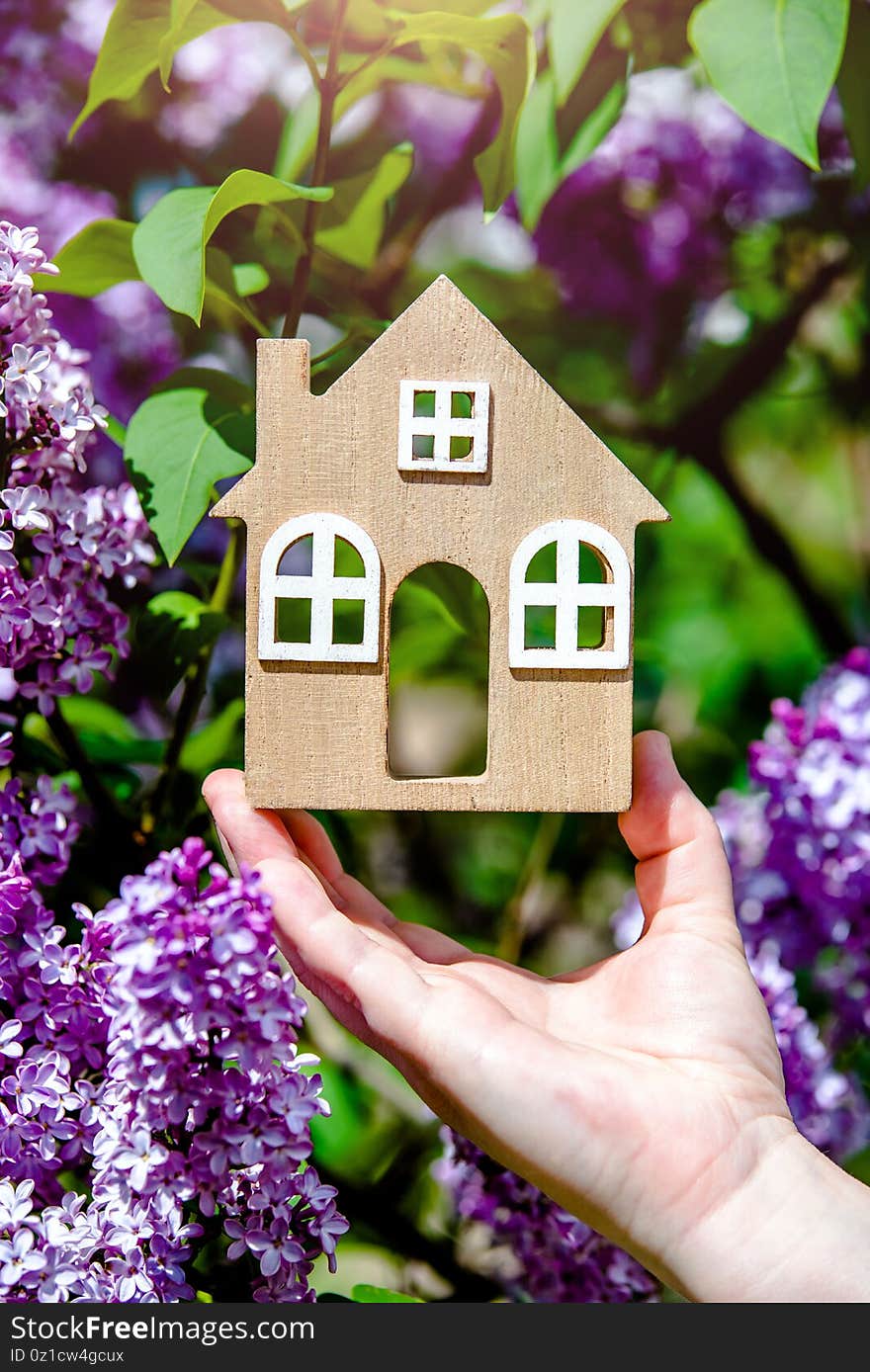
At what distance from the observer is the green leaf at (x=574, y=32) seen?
2.89 ft

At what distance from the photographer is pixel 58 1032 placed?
81 centimetres

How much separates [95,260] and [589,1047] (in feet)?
2.55

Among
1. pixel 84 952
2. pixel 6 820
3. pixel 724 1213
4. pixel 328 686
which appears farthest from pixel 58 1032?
pixel 724 1213

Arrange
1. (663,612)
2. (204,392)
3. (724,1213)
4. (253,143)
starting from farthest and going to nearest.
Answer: (663,612) < (253,143) < (204,392) < (724,1213)

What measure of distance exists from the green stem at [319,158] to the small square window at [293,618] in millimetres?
266

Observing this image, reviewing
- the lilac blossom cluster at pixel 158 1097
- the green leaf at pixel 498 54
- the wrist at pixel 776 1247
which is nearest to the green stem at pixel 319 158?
the green leaf at pixel 498 54

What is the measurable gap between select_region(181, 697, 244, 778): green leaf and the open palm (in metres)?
0.26

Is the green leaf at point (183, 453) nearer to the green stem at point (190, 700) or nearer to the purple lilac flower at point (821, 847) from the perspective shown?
the green stem at point (190, 700)

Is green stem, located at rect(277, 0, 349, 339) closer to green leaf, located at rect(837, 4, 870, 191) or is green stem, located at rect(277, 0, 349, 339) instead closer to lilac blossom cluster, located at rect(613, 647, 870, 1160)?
green leaf, located at rect(837, 4, 870, 191)

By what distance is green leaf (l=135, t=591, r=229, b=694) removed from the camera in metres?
0.98

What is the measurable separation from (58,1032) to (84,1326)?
200mm

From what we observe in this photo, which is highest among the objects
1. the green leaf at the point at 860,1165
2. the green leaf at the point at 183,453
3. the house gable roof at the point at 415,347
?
the house gable roof at the point at 415,347

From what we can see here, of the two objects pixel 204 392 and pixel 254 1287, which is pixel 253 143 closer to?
pixel 204 392

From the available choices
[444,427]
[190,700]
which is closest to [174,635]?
[190,700]
